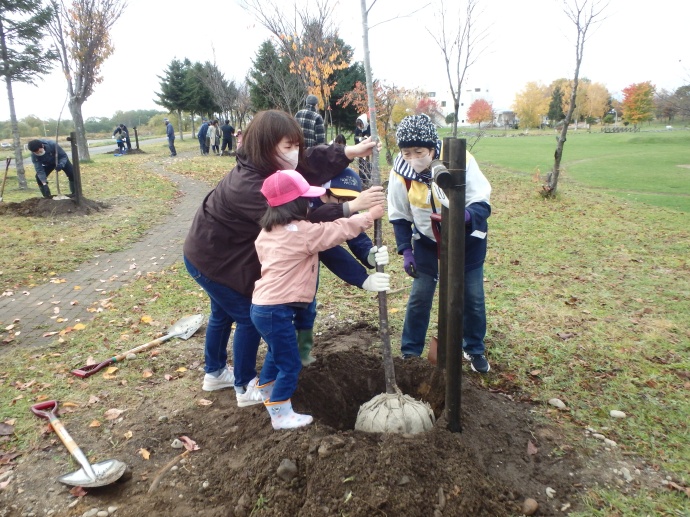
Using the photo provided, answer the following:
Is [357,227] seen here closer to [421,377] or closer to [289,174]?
[289,174]

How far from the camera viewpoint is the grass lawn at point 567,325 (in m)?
3.12

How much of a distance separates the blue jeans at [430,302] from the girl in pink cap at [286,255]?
3.21ft

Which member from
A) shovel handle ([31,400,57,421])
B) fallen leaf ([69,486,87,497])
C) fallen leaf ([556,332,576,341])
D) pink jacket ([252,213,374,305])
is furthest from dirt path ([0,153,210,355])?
fallen leaf ([556,332,576,341])

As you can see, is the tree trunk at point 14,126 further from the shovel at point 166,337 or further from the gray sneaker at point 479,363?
the gray sneaker at point 479,363

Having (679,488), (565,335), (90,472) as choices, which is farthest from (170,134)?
(679,488)

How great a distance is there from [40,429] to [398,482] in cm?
244

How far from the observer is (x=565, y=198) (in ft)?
40.1

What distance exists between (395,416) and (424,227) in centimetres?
129

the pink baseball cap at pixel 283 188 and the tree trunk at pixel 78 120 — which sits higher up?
the tree trunk at pixel 78 120

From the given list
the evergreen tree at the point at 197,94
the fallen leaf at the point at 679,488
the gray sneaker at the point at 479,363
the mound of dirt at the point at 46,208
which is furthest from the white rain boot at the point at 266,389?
the evergreen tree at the point at 197,94

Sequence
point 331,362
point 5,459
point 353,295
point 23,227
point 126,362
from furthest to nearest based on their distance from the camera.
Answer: point 23,227, point 353,295, point 126,362, point 331,362, point 5,459

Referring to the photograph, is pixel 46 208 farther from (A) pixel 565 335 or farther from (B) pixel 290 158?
(A) pixel 565 335

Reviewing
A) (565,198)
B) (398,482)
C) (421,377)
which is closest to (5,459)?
(398,482)

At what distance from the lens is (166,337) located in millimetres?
4594
